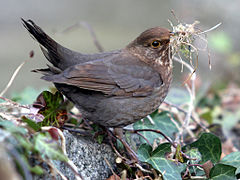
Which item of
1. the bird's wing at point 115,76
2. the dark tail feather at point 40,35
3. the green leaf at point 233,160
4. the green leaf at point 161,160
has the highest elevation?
the dark tail feather at point 40,35

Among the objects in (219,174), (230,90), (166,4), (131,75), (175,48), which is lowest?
(219,174)

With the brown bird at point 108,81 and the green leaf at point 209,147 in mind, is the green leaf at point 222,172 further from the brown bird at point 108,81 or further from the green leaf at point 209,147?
the brown bird at point 108,81

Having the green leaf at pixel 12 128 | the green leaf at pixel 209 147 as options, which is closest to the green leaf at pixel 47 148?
the green leaf at pixel 12 128

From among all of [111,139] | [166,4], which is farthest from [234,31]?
[111,139]

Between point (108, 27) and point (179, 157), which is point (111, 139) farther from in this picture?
point (108, 27)

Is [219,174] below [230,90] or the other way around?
below

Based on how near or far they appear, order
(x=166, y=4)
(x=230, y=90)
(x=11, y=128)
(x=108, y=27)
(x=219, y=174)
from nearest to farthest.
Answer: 1. (x=11, y=128)
2. (x=219, y=174)
3. (x=230, y=90)
4. (x=108, y=27)
5. (x=166, y=4)

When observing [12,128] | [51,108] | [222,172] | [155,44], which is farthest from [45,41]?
[222,172]
